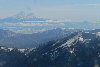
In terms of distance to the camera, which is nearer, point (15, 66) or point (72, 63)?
point (72, 63)

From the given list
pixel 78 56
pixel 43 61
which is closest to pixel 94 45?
pixel 78 56

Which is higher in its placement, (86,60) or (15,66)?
(86,60)

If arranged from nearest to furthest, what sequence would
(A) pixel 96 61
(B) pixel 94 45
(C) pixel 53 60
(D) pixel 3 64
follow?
(A) pixel 96 61, (C) pixel 53 60, (B) pixel 94 45, (D) pixel 3 64

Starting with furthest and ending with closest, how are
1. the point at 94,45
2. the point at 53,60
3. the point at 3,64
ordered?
the point at 3,64 → the point at 94,45 → the point at 53,60

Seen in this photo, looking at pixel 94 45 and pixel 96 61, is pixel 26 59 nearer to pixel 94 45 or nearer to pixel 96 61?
pixel 94 45

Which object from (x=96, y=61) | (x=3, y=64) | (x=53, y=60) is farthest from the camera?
(x=3, y=64)

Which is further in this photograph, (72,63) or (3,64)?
(3,64)

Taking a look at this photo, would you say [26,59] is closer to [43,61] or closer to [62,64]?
[43,61]

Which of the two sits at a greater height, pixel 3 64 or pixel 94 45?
pixel 94 45

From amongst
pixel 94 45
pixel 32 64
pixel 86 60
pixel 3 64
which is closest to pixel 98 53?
pixel 86 60
